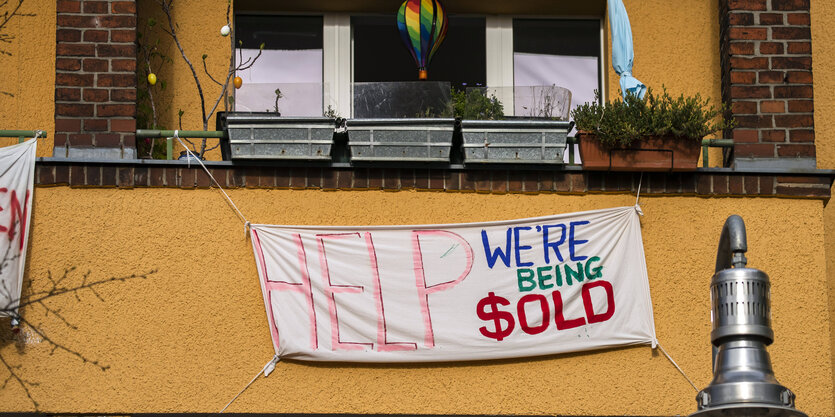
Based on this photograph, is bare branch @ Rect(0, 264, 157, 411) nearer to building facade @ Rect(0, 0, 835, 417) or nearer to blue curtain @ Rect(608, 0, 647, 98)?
building facade @ Rect(0, 0, 835, 417)

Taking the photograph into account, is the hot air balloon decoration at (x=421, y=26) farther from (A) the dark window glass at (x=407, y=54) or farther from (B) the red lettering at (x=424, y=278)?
(B) the red lettering at (x=424, y=278)

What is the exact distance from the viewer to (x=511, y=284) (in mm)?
8328

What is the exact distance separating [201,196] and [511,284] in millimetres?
2129

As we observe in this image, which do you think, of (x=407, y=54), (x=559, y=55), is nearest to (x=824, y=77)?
(x=559, y=55)

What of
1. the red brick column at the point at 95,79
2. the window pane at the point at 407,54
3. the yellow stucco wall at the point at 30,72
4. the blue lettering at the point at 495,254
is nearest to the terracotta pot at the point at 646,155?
the blue lettering at the point at 495,254

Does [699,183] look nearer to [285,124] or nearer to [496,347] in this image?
[496,347]

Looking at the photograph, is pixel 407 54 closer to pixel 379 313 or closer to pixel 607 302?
pixel 379 313

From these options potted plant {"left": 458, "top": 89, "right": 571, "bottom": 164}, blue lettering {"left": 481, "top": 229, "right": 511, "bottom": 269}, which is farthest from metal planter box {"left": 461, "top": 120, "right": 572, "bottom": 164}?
blue lettering {"left": 481, "top": 229, "right": 511, "bottom": 269}

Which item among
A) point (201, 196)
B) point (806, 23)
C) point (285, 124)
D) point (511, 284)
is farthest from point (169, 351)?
point (806, 23)

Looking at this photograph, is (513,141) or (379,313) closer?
(379,313)

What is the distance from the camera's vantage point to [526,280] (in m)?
8.33

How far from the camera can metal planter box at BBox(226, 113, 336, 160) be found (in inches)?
330

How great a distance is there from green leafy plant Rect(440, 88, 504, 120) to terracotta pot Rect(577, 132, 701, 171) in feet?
2.01

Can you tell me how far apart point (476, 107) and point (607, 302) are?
5.12ft
